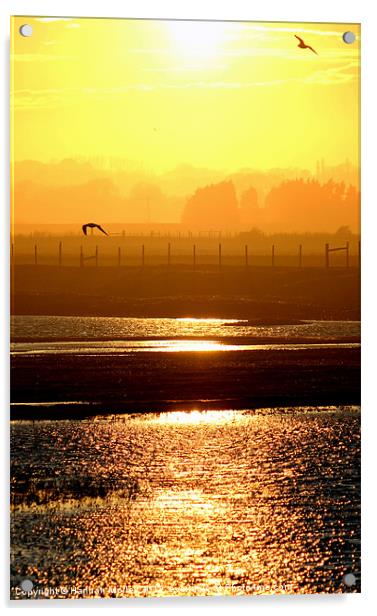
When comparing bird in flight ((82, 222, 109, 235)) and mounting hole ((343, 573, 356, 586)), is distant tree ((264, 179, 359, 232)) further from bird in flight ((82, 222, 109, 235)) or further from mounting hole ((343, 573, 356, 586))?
mounting hole ((343, 573, 356, 586))

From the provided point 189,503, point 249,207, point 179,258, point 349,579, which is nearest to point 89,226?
point 179,258

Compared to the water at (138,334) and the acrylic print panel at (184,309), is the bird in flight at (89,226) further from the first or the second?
the water at (138,334)

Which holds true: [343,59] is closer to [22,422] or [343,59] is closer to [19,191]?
[19,191]

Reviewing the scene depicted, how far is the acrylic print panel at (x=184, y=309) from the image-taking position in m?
4.71

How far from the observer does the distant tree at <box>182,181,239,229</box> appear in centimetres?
482

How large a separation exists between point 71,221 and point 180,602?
1702 mm

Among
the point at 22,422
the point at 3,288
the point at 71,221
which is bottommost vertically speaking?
the point at 22,422

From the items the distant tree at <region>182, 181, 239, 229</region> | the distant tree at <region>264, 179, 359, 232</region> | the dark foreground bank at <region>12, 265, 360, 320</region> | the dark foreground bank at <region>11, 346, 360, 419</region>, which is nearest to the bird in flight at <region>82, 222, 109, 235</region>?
the dark foreground bank at <region>12, 265, 360, 320</region>

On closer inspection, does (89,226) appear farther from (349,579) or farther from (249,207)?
(349,579)

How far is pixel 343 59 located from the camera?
16.1ft

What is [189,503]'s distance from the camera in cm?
474

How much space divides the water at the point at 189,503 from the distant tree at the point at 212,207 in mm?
844

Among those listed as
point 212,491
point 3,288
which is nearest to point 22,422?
point 3,288

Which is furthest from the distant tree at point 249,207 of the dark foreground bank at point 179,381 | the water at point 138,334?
the dark foreground bank at point 179,381
